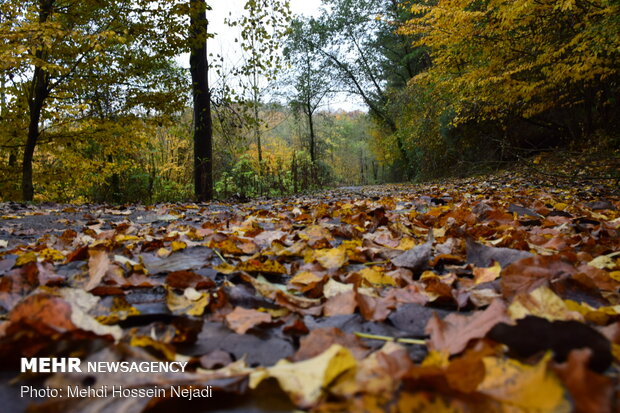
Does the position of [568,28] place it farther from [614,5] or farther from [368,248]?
[368,248]

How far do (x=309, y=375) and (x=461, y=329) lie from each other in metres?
0.33

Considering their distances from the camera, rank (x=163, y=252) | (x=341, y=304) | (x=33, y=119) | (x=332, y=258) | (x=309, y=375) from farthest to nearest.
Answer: (x=33, y=119) < (x=163, y=252) < (x=332, y=258) < (x=341, y=304) < (x=309, y=375)

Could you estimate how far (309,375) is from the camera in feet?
1.75

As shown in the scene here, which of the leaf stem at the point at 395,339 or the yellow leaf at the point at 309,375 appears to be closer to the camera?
the yellow leaf at the point at 309,375

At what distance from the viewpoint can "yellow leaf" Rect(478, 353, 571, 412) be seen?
416 millimetres

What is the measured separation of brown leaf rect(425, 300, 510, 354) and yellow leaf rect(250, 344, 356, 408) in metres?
0.22

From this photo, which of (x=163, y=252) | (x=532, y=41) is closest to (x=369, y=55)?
(x=532, y=41)

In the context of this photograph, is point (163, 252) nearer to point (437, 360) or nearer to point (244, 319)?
point (244, 319)

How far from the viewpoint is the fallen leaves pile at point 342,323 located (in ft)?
1.56

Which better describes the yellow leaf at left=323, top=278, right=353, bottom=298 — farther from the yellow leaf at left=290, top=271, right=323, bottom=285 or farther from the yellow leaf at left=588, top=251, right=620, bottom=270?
the yellow leaf at left=588, top=251, right=620, bottom=270

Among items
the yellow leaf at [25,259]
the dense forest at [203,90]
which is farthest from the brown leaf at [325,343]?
the dense forest at [203,90]

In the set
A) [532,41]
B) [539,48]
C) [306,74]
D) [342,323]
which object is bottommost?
[342,323]

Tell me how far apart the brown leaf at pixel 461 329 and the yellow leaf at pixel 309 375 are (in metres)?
0.22

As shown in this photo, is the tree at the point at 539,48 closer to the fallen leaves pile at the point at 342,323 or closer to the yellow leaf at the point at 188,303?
the fallen leaves pile at the point at 342,323
